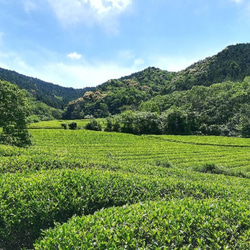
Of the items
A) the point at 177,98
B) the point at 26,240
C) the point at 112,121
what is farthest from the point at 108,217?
the point at 177,98

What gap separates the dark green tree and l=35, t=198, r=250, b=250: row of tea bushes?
24930 millimetres

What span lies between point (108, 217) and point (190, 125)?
79.4 m

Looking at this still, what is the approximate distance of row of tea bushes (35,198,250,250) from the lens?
4.26m

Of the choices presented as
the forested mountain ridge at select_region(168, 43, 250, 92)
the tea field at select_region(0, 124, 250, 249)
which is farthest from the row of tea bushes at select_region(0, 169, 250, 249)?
the forested mountain ridge at select_region(168, 43, 250, 92)

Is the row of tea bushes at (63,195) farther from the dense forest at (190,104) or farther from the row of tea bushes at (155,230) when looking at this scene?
the dense forest at (190,104)

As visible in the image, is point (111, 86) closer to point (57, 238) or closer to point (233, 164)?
point (233, 164)

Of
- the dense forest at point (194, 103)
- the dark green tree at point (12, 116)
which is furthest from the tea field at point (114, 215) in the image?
the dense forest at point (194, 103)

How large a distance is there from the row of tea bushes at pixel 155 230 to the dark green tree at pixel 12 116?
24930 millimetres

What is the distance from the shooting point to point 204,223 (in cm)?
499

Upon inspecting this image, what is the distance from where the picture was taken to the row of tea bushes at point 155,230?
426 cm

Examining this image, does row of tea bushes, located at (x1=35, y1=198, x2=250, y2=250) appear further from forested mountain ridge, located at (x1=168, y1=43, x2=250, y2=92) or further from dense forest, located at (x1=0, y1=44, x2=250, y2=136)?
forested mountain ridge, located at (x1=168, y1=43, x2=250, y2=92)

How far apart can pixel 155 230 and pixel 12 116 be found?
1086 inches

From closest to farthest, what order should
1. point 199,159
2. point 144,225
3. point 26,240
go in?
point 144,225
point 26,240
point 199,159

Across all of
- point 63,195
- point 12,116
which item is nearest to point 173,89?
point 12,116
